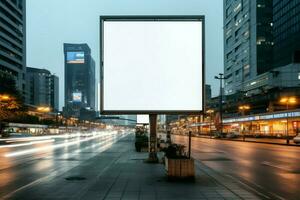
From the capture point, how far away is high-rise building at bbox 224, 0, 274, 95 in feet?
489

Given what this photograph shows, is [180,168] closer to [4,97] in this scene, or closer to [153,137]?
[153,137]

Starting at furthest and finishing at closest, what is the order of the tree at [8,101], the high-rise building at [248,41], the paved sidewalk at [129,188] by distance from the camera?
the high-rise building at [248,41]
the tree at [8,101]
the paved sidewalk at [129,188]

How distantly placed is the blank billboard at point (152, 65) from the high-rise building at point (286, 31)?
356ft

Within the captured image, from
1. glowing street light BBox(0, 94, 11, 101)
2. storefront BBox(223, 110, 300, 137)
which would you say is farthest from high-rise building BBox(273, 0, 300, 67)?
glowing street light BBox(0, 94, 11, 101)

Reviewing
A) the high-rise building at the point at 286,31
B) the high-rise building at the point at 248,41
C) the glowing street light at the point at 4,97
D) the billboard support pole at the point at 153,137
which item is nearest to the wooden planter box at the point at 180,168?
the billboard support pole at the point at 153,137

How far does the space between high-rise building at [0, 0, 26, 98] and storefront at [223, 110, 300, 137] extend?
80403 mm

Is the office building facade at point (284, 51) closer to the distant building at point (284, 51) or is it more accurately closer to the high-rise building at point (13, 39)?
the distant building at point (284, 51)

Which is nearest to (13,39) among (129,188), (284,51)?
(284,51)

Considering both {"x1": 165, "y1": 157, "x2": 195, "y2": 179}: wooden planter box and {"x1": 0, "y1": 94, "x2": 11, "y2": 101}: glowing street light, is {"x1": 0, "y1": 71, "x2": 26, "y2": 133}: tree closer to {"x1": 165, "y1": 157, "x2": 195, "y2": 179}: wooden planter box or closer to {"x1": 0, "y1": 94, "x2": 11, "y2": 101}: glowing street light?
{"x1": 0, "y1": 94, "x2": 11, "y2": 101}: glowing street light

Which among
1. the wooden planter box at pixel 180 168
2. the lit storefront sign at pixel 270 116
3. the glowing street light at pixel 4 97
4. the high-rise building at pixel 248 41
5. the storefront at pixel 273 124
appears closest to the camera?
the wooden planter box at pixel 180 168

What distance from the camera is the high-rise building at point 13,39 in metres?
157

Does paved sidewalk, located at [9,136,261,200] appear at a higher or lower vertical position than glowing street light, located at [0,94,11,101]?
lower

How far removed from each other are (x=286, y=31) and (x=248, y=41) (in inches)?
1053

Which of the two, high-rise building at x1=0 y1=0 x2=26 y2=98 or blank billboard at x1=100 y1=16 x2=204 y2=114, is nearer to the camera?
blank billboard at x1=100 y1=16 x2=204 y2=114
